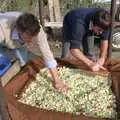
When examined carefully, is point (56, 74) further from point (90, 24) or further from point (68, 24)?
point (68, 24)

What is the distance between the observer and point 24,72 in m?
3.55

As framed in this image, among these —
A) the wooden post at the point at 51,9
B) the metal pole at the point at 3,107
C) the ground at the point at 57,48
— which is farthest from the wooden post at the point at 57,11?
the metal pole at the point at 3,107

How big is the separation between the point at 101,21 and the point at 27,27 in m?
0.84

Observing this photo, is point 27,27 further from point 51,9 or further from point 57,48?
point 51,9

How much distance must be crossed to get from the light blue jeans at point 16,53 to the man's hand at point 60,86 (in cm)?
55

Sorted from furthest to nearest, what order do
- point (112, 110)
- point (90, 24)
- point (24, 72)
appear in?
1. point (90, 24)
2. point (24, 72)
3. point (112, 110)

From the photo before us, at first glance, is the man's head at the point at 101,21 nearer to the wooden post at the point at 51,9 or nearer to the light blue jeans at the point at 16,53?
the light blue jeans at the point at 16,53

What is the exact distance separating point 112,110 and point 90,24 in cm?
102

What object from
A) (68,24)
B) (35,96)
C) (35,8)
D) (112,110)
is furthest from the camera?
(35,8)

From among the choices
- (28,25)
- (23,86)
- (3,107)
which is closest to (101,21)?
(28,25)

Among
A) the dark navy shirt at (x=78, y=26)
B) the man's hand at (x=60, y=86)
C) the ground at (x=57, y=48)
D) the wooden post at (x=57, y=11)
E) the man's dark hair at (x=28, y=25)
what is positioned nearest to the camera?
the man's dark hair at (x=28, y=25)

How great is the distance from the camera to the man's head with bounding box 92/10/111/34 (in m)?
3.65

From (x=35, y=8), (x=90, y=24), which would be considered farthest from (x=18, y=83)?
(x=35, y=8)

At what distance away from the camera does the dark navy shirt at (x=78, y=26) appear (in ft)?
12.5
